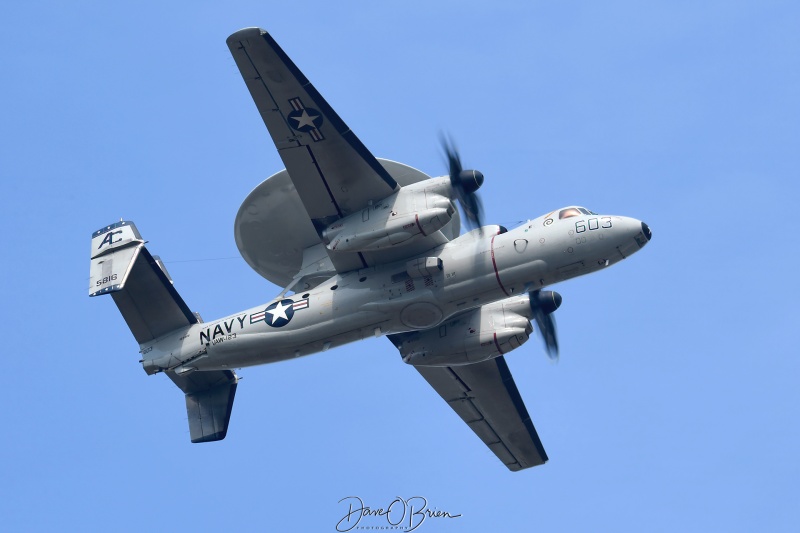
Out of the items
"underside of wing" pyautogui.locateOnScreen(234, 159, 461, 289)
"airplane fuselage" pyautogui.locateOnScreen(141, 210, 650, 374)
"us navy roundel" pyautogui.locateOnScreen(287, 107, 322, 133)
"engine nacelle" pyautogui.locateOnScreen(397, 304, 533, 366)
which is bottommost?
"engine nacelle" pyautogui.locateOnScreen(397, 304, 533, 366)

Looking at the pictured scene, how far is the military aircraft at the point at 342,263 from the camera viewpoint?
35.0m

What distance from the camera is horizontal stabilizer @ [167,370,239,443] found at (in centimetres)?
3966

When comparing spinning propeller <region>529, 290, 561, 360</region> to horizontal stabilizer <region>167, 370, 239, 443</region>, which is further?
horizontal stabilizer <region>167, 370, 239, 443</region>

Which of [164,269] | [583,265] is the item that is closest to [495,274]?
[583,265]

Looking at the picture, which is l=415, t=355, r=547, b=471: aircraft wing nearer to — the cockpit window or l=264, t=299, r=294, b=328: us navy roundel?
l=264, t=299, r=294, b=328: us navy roundel

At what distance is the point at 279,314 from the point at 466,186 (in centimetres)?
689

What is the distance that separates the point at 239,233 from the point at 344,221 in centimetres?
420

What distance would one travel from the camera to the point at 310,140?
3531 centimetres

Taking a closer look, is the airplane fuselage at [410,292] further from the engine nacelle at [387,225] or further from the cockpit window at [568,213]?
the engine nacelle at [387,225]

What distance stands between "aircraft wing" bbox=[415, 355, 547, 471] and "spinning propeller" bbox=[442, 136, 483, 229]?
6677 mm

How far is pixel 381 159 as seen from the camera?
37.6 meters

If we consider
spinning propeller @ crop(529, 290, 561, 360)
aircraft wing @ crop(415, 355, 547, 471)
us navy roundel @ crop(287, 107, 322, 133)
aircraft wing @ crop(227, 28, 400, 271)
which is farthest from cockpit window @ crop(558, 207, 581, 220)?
us navy roundel @ crop(287, 107, 322, 133)

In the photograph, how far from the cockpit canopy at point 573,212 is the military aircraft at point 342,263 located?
0.06m

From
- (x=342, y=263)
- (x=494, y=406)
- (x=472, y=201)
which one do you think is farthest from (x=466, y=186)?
(x=494, y=406)
